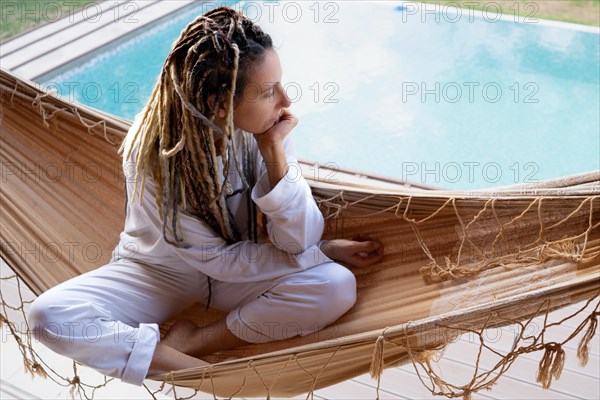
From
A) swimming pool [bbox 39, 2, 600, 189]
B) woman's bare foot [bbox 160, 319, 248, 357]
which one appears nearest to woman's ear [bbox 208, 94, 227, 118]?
woman's bare foot [bbox 160, 319, 248, 357]

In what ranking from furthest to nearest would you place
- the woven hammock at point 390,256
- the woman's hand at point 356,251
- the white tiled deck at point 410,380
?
the white tiled deck at point 410,380
the woman's hand at point 356,251
the woven hammock at point 390,256

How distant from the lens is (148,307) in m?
1.40

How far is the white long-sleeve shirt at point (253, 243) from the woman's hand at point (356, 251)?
4 cm

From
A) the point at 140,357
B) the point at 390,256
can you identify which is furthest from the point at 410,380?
the point at 140,357

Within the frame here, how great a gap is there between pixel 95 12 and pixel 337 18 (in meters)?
1.44

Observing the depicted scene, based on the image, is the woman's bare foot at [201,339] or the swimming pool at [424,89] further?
the swimming pool at [424,89]

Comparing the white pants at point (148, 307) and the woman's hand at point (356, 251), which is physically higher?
the woman's hand at point (356, 251)

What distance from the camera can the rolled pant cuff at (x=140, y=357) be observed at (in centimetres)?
129

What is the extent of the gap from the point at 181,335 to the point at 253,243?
206 mm

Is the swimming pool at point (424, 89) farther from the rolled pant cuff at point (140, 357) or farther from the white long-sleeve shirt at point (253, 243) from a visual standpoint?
the rolled pant cuff at point (140, 357)

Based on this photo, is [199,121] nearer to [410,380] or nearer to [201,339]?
[201,339]

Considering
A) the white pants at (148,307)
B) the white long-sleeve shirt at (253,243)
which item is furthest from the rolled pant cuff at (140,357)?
the white long-sleeve shirt at (253,243)

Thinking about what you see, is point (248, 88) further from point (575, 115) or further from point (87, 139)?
point (575, 115)

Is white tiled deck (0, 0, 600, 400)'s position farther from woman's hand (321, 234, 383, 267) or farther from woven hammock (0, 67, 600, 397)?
woman's hand (321, 234, 383, 267)
